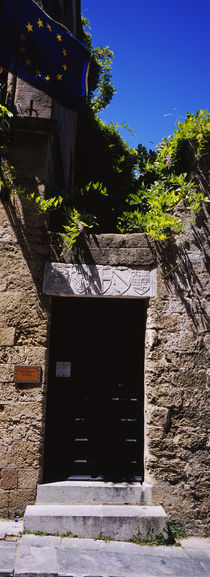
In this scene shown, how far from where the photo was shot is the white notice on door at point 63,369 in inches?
A: 184

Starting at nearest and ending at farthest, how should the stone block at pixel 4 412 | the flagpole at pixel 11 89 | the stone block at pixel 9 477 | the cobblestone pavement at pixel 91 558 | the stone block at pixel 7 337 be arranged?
the cobblestone pavement at pixel 91 558 → the stone block at pixel 9 477 → the stone block at pixel 4 412 → the stone block at pixel 7 337 → the flagpole at pixel 11 89

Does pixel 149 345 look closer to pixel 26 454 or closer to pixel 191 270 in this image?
pixel 191 270

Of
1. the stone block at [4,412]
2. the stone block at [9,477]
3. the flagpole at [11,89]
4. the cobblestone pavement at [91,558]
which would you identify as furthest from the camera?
the flagpole at [11,89]

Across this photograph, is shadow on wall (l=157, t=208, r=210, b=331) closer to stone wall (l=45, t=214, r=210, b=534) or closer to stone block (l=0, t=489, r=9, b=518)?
stone wall (l=45, t=214, r=210, b=534)

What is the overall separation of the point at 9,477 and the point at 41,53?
4.48m

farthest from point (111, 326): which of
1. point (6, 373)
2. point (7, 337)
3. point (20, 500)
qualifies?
point (20, 500)

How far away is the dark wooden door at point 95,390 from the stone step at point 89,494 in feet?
0.68

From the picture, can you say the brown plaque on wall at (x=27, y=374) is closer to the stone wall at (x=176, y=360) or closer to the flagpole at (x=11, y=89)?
the stone wall at (x=176, y=360)

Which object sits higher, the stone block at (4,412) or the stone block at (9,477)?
the stone block at (4,412)

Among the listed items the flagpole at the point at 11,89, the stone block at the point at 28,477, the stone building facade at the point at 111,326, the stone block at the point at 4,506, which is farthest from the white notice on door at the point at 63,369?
the flagpole at the point at 11,89

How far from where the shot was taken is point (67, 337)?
4773mm

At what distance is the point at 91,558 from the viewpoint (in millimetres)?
3527

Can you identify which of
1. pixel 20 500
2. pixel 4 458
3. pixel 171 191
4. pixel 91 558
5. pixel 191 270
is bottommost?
pixel 91 558

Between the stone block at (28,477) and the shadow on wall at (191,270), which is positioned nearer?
the stone block at (28,477)
